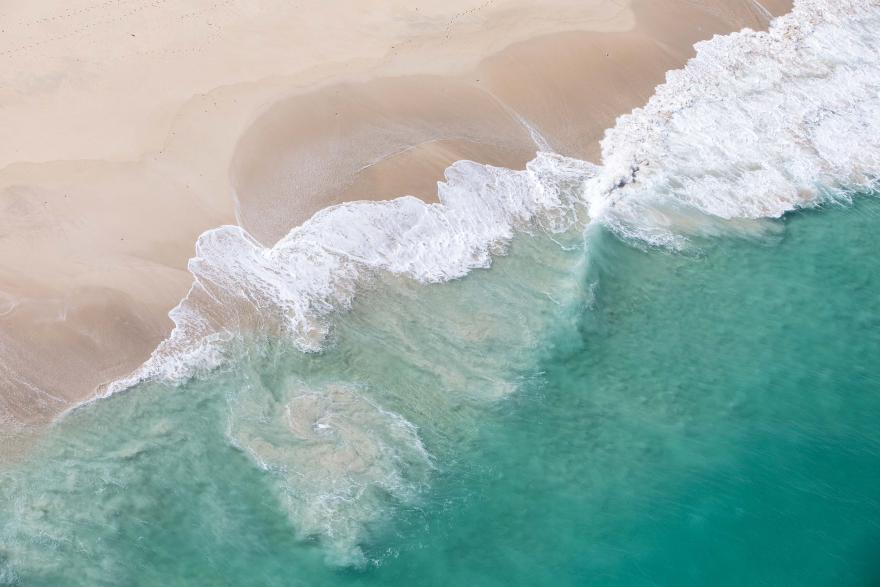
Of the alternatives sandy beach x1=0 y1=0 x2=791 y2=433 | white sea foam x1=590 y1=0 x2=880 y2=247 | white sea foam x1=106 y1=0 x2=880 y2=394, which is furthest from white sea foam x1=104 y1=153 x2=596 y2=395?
white sea foam x1=590 y1=0 x2=880 y2=247

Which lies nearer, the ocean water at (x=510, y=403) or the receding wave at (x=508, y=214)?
the ocean water at (x=510, y=403)

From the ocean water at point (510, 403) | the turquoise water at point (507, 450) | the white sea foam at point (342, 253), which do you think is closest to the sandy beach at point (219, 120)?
the white sea foam at point (342, 253)

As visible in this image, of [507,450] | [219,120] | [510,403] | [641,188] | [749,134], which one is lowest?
[507,450]

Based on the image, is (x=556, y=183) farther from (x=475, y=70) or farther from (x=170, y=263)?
(x=170, y=263)

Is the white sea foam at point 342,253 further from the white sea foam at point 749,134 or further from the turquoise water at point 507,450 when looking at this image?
the white sea foam at point 749,134

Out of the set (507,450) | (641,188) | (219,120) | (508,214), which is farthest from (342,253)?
(641,188)

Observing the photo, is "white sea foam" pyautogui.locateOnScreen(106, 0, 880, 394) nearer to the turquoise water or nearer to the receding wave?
the receding wave

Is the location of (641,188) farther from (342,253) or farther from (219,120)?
(219,120)
